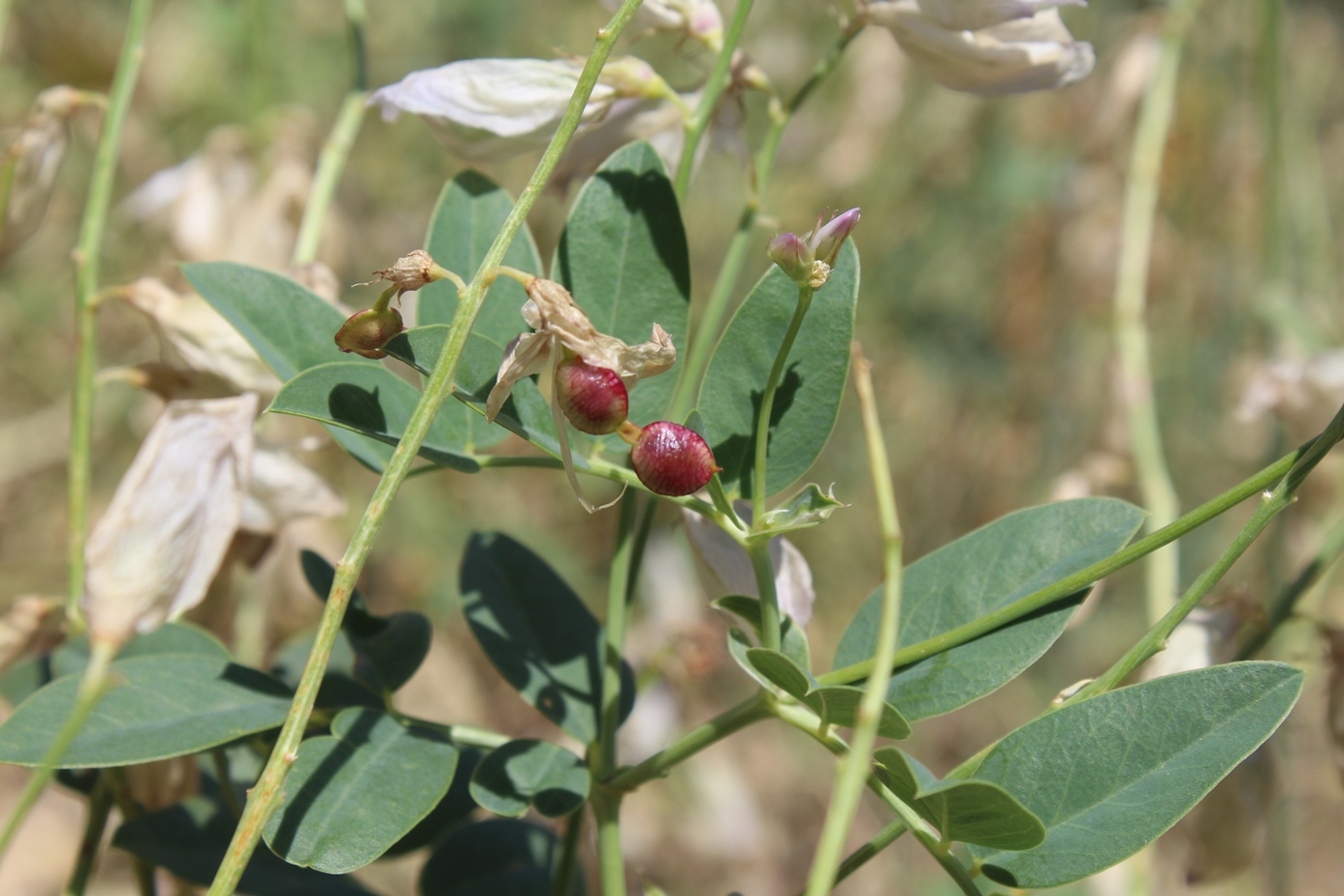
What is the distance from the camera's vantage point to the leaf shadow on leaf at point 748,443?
48 centimetres

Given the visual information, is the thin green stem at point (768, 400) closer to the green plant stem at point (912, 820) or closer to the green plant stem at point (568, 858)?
the green plant stem at point (912, 820)

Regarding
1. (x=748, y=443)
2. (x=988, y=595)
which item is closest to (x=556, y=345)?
(x=748, y=443)

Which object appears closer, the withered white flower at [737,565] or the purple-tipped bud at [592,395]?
the purple-tipped bud at [592,395]

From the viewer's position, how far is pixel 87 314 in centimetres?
62

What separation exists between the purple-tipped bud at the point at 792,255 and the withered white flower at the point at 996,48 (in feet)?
0.67

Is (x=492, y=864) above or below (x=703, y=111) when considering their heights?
below

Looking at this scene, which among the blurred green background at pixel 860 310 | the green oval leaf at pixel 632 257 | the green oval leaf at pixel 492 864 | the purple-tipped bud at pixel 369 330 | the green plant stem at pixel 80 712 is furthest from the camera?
the blurred green background at pixel 860 310

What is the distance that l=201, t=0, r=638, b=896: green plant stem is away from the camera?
1.15 ft

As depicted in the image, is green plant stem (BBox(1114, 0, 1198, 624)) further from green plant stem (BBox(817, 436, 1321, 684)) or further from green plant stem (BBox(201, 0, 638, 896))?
green plant stem (BBox(201, 0, 638, 896))

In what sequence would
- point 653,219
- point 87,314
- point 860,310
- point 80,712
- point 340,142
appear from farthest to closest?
point 860,310, point 340,142, point 87,314, point 653,219, point 80,712

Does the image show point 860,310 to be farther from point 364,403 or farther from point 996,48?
point 364,403

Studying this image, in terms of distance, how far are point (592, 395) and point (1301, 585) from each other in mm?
400

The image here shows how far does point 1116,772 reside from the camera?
16.1 inches

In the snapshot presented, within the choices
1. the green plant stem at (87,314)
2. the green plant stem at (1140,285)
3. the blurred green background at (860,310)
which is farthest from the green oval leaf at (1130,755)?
the blurred green background at (860,310)
